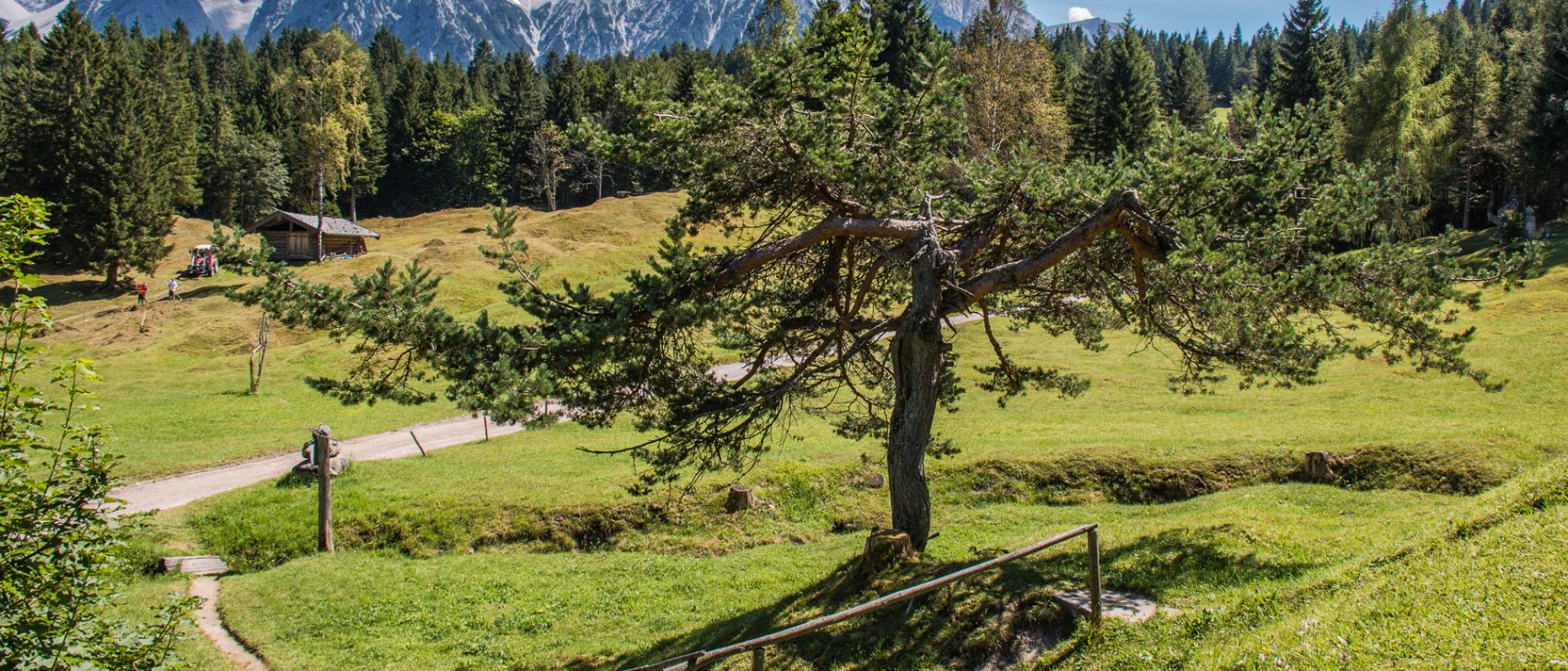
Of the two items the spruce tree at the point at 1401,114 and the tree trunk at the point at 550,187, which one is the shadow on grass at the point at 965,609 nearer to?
the spruce tree at the point at 1401,114

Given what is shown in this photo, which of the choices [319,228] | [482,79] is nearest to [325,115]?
[319,228]

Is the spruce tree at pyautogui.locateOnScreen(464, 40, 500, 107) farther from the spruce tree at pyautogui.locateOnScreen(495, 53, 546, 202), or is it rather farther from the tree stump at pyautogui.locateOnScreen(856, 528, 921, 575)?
the tree stump at pyautogui.locateOnScreen(856, 528, 921, 575)

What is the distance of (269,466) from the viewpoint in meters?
22.4

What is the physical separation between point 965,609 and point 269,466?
2034cm

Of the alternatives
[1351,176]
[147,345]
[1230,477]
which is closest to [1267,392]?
[1230,477]

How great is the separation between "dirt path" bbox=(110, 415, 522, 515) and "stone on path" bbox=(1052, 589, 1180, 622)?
15.0m

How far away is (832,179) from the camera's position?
11.8 metres

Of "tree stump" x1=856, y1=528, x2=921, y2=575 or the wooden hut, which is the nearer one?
"tree stump" x1=856, y1=528, x2=921, y2=575

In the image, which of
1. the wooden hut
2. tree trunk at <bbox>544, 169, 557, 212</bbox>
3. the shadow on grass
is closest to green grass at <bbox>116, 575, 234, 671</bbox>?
the shadow on grass

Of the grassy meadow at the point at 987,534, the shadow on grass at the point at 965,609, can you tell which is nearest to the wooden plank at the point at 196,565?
the grassy meadow at the point at 987,534

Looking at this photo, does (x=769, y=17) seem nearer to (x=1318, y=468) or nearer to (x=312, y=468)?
(x=312, y=468)

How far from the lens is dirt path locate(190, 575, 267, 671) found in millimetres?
12453

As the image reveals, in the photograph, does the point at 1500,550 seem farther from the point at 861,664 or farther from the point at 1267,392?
the point at 1267,392

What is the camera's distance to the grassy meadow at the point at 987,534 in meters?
7.81
